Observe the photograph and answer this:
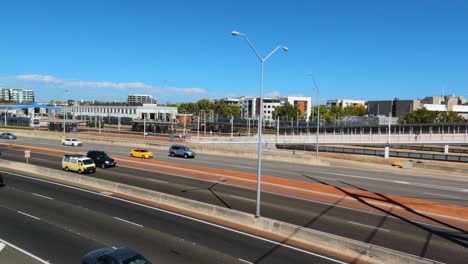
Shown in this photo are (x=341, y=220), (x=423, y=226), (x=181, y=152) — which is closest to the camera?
(x=423, y=226)

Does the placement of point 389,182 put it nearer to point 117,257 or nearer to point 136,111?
point 117,257

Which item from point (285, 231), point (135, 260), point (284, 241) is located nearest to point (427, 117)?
point (285, 231)

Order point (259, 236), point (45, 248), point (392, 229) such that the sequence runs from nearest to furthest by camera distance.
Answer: point (45, 248) < point (259, 236) < point (392, 229)

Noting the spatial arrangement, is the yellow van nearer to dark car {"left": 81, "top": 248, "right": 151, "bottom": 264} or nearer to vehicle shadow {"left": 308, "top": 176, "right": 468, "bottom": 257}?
vehicle shadow {"left": 308, "top": 176, "right": 468, "bottom": 257}

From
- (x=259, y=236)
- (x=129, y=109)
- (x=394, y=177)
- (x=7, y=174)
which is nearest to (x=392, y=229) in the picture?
(x=259, y=236)

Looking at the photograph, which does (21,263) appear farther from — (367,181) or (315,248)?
(367,181)

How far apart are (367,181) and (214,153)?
28.5 metres

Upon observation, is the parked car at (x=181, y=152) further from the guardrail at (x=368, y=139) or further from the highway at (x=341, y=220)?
the guardrail at (x=368, y=139)

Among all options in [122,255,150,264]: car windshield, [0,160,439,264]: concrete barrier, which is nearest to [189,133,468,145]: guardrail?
[0,160,439,264]: concrete barrier

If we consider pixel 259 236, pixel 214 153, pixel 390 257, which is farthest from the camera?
pixel 214 153

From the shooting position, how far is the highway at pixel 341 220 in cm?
1660

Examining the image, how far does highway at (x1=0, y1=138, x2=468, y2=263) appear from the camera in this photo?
16.6m

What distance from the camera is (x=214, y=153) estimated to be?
6034 centimetres

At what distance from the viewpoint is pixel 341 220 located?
20.8 m
